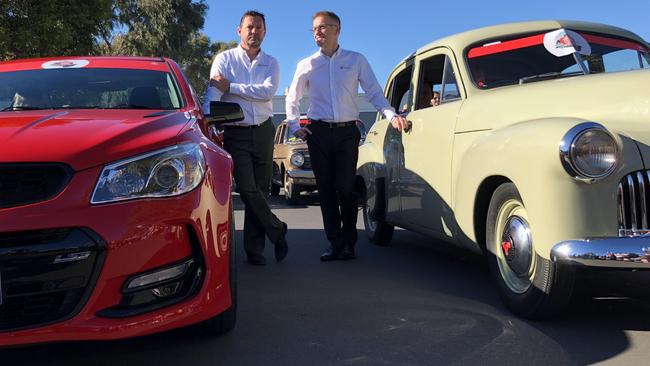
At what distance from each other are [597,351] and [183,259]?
2.02m

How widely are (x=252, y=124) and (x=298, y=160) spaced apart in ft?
18.3

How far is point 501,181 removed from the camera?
3.39 m

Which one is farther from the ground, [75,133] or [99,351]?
[75,133]

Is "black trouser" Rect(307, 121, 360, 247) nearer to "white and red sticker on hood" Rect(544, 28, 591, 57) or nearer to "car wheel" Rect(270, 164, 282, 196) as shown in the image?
"white and red sticker on hood" Rect(544, 28, 591, 57)

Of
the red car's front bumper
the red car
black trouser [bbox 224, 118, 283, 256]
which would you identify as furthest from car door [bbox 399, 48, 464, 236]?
the red car's front bumper

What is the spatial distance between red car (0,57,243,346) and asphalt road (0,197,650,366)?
1.59ft

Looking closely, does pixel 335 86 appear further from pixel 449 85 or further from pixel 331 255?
pixel 331 255

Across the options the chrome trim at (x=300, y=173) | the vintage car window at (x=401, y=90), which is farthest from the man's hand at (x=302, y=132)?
the chrome trim at (x=300, y=173)

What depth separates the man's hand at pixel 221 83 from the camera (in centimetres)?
475

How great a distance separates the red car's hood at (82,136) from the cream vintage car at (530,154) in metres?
1.79

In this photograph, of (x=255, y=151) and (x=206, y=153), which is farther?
(x=255, y=151)

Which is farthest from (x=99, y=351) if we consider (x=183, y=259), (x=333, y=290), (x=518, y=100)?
(x=518, y=100)

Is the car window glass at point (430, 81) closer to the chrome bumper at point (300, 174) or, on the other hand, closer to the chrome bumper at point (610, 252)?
the chrome bumper at point (610, 252)

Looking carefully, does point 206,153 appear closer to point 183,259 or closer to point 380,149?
point 183,259
